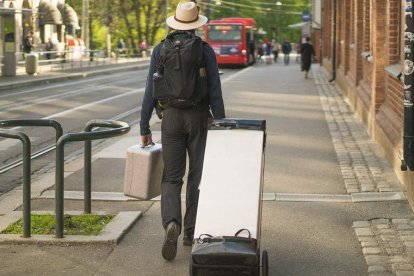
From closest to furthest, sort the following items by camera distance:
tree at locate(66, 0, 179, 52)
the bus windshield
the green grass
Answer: the green grass < the bus windshield < tree at locate(66, 0, 179, 52)

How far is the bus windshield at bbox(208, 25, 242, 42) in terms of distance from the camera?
5456 cm

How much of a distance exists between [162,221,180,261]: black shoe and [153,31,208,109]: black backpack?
0.84 metres

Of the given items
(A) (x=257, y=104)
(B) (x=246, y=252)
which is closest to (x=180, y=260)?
(B) (x=246, y=252)

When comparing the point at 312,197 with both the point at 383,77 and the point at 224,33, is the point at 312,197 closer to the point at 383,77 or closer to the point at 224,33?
the point at 383,77

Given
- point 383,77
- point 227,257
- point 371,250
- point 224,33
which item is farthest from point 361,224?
point 224,33

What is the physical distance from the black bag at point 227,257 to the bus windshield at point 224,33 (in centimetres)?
4938

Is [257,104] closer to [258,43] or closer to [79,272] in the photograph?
[79,272]

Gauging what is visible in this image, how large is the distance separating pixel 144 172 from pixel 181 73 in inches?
31.1

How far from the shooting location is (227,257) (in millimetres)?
5340

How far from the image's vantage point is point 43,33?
6412cm

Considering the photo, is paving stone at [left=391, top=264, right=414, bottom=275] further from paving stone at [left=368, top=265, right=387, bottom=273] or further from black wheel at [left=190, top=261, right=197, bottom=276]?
black wheel at [left=190, top=261, right=197, bottom=276]

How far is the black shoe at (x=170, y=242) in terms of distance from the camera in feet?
20.5

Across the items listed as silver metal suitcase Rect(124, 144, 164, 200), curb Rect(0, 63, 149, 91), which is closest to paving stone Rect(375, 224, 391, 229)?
silver metal suitcase Rect(124, 144, 164, 200)

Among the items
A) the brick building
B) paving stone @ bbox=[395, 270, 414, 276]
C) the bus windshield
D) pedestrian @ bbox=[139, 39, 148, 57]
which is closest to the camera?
paving stone @ bbox=[395, 270, 414, 276]
